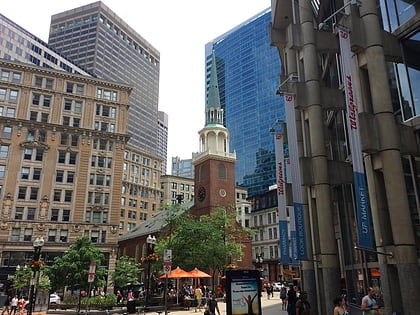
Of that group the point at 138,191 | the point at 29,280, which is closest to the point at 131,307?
the point at 29,280

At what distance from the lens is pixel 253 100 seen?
130625 mm

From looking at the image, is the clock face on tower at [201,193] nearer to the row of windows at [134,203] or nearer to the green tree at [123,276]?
the green tree at [123,276]

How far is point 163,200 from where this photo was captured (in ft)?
371

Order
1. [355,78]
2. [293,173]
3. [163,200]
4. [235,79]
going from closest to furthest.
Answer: [355,78] < [293,173] < [163,200] < [235,79]

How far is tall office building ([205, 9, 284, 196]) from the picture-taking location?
404 feet

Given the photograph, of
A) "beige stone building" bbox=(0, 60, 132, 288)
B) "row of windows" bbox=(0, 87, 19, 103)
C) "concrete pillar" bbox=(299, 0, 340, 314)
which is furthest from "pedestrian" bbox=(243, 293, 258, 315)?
"row of windows" bbox=(0, 87, 19, 103)

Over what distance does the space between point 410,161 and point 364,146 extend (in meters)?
2.03

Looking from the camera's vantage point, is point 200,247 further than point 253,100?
No

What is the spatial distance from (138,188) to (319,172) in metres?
80.3

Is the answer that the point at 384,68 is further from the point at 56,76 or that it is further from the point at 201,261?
the point at 56,76

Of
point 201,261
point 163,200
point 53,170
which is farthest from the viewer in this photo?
point 163,200

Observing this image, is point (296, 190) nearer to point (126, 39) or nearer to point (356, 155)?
point (356, 155)

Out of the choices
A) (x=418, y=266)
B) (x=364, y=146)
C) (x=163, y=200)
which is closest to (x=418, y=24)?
(x=364, y=146)

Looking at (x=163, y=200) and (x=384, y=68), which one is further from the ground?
(x=163, y=200)
